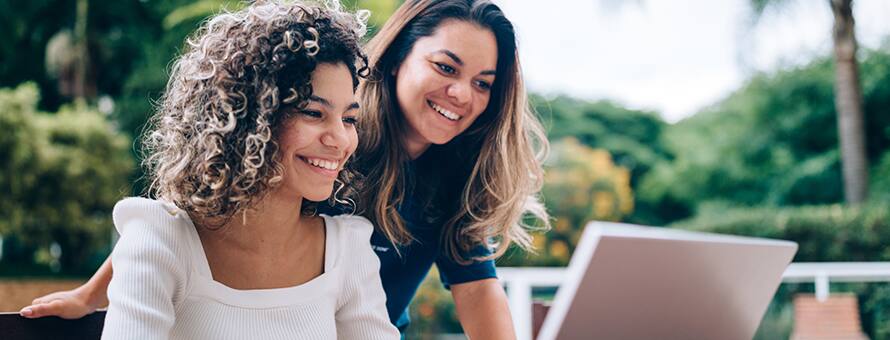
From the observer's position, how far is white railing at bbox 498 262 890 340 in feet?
14.0

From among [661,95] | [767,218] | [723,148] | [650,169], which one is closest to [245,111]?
[767,218]

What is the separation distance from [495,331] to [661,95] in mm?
19628

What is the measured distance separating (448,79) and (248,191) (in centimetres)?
57

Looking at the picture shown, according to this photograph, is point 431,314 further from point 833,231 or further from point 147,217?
point 147,217

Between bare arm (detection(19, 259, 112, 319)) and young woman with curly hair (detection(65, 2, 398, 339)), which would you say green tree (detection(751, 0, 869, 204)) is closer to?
young woman with curly hair (detection(65, 2, 398, 339))

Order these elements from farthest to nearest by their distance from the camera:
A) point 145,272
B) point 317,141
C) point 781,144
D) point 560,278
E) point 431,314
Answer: point 781,144 → point 431,314 → point 560,278 → point 317,141 → point 145,272

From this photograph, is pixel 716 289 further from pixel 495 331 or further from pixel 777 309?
pixel 777 309

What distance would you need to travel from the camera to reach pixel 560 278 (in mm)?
4723

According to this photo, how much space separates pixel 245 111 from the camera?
1.24 m

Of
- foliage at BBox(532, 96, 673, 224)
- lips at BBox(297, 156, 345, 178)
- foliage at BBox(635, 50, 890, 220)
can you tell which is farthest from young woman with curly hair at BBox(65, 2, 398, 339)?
foliage at BBox(532, 96, 673, 224)

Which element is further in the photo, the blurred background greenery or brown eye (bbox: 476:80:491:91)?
the blurred background greenery

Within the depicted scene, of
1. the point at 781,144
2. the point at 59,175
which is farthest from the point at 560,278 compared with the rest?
the point at 781,144

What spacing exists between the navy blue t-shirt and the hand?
59 centimetres

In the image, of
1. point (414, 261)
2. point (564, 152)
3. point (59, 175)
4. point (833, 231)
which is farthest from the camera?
point (564, 152)
